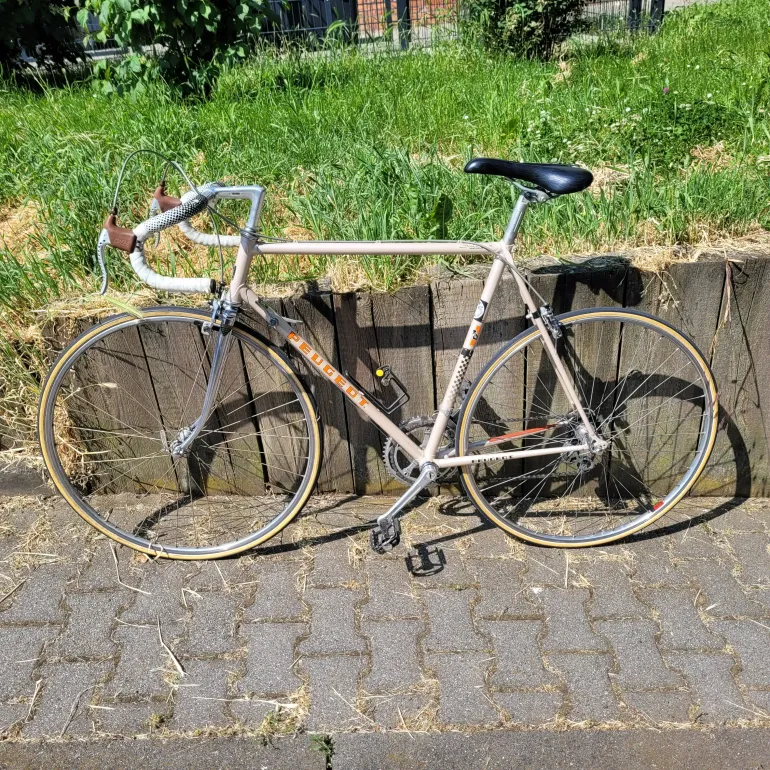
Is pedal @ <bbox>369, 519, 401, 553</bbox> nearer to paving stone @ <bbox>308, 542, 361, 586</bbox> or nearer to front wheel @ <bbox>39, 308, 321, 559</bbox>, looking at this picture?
paving stone @ <bbox>308, 542, 361, 586</bbox>

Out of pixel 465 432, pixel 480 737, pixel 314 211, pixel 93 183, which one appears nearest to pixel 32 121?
pixel 93 183

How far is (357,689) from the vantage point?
7.86 feet

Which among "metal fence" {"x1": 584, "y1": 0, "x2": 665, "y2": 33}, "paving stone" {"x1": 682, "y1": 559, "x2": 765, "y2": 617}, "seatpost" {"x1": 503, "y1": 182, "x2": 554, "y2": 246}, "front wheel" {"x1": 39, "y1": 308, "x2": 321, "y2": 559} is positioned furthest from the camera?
"metal fence" {"x1": 584, "y1": 0, "x2": 665, "y2": 33}

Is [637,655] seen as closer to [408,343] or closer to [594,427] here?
[594,427]

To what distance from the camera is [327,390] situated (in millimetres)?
3000

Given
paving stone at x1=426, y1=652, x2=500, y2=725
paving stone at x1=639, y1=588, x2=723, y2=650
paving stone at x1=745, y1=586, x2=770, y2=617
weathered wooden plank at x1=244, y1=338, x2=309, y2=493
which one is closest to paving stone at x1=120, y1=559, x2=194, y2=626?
weathered wooden plank at x1=244, y1=338, x2=309, y2=493

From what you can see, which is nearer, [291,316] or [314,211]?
[291,316]

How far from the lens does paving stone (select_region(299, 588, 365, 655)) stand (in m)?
2.55

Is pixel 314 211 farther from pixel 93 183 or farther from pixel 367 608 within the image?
pixel 367 608

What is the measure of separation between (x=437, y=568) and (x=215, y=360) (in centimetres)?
117

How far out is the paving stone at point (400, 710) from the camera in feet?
7.48

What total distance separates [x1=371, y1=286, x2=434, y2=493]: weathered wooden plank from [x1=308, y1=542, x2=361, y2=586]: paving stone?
1.94 feet

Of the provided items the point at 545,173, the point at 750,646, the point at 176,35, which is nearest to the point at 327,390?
the point at 545,173

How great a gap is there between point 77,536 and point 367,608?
1.30 m
